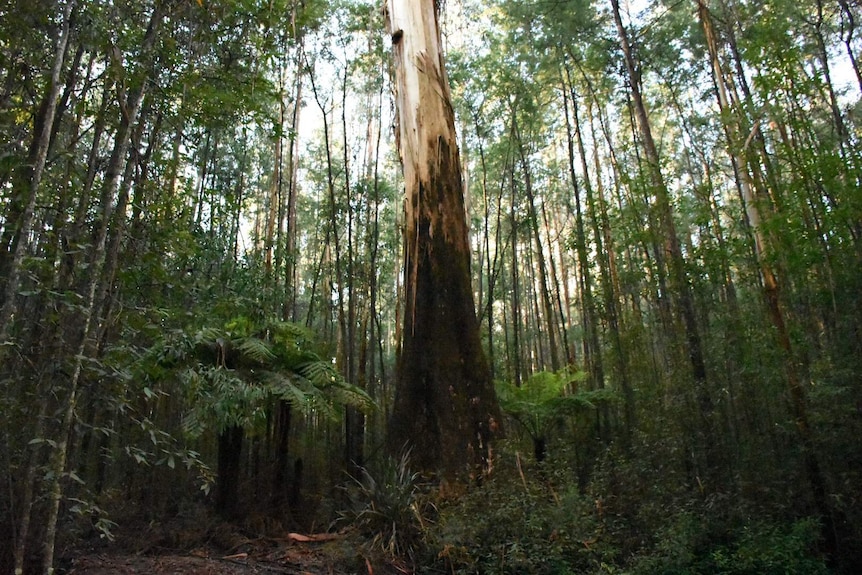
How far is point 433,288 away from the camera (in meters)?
6.07

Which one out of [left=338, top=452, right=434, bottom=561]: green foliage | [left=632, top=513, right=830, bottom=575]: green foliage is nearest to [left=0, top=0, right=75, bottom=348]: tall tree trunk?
[left=338, top=452, right=434, bottom=561]: green foliage

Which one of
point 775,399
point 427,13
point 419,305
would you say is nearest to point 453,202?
point 419,305

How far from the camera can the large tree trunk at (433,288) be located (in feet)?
18.0

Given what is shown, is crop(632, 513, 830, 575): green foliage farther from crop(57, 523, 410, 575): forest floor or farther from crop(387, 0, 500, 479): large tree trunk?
crop(57, 523, 410, 575): forest floor

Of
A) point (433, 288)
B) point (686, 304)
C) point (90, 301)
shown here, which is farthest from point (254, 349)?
Result: point (686, 304)

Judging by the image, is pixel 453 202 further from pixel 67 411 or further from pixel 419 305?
pixel 67 411

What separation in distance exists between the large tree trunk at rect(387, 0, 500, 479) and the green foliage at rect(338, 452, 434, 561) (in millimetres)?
543

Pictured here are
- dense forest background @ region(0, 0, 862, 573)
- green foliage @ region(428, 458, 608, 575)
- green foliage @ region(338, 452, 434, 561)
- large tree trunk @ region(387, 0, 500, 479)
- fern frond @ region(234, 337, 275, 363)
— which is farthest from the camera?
fern frond @ region(234, 337, 275, 363)

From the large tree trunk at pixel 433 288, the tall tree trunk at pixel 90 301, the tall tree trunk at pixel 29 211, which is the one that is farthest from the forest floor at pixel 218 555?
the tall tree trunk at pixel 29 211

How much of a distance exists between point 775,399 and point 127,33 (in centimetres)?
849

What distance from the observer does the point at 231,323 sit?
6410 mm

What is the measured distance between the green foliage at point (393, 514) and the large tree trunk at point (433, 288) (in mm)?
543

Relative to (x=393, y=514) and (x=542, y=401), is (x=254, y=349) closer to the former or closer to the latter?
(x=393, y=514)

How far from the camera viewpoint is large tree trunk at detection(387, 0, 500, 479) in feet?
18.0
